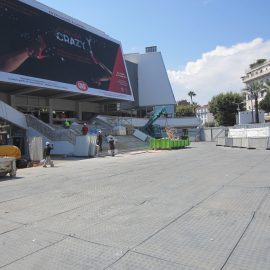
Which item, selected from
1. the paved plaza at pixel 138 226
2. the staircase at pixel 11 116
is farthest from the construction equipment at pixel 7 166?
the staircase at pixel 11 116

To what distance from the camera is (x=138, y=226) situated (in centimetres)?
712

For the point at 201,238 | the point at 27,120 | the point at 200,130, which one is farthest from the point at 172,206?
the point at 200,130

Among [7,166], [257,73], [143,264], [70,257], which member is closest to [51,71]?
[7,166]

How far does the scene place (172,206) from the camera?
29.3 ft

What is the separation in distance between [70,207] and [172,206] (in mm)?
2409

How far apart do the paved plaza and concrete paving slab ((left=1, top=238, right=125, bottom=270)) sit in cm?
1

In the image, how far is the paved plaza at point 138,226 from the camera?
5.34 meters

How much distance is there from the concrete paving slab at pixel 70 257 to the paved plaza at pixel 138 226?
13 millimetres

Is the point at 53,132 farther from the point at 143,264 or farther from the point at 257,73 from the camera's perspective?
the point at 257,73

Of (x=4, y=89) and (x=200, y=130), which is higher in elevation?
(x=4, y=89)

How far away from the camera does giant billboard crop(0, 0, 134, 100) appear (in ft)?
127

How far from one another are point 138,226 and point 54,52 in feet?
133

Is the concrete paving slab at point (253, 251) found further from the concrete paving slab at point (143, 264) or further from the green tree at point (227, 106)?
the green tree at point (227, 106)

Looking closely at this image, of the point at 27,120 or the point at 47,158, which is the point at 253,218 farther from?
the point at 27,120
